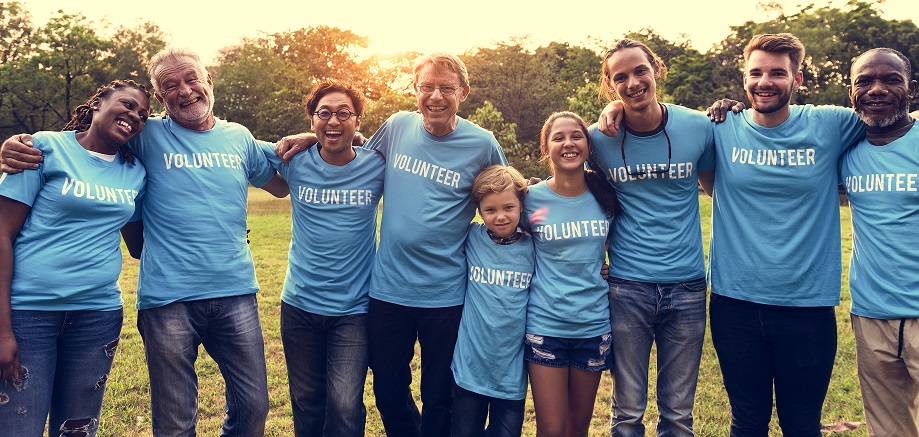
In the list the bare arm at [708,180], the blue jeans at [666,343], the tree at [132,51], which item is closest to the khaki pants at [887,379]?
the blue jeans at [666,343]

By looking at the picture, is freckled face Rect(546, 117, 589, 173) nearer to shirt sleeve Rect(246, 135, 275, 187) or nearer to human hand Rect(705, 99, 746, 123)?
human hand Rect(705, 99, 746, 123)

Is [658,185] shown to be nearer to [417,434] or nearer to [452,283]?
[452,283]

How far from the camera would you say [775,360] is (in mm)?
3744

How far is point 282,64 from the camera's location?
42.7 meters

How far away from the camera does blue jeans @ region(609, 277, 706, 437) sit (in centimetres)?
377

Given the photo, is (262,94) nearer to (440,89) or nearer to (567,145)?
(440,89)

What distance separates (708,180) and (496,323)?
174cm

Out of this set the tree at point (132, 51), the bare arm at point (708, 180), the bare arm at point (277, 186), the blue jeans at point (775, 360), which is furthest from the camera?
the tree at point (132, 51)

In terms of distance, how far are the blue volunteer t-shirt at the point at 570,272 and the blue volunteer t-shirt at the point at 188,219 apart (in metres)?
1.80

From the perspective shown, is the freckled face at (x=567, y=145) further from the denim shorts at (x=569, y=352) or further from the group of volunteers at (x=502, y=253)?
the denim shorts at (x=569, y=352)

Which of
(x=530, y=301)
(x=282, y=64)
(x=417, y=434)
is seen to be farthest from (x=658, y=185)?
(x=282, y=64)

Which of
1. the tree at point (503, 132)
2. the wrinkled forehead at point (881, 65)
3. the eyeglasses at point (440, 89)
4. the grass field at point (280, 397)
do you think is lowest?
the grass field at point (280, 397)

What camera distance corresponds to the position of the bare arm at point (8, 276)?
3066 millimetres

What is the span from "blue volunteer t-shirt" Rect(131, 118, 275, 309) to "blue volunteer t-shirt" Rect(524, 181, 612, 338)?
70.8 inches
